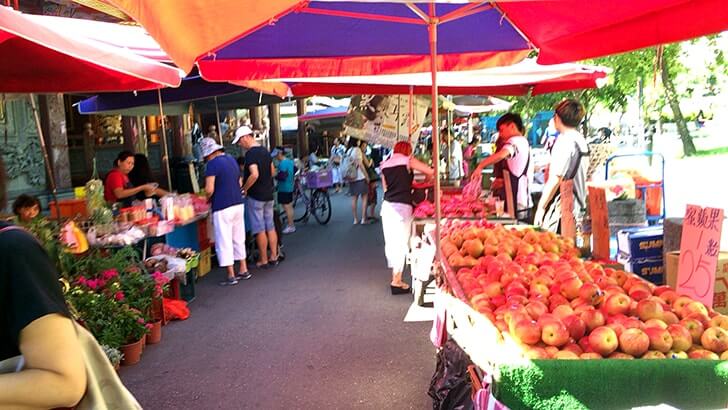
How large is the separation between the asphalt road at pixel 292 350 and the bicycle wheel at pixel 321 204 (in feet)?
18.3

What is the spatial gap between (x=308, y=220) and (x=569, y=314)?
12.8 m

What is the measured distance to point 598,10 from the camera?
3.58m

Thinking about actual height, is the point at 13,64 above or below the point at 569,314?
above

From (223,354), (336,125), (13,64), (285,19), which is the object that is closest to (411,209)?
(223,354)

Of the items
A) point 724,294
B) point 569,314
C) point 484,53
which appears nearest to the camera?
point 569,314

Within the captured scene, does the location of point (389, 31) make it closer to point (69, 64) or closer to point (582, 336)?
point (69, 64)

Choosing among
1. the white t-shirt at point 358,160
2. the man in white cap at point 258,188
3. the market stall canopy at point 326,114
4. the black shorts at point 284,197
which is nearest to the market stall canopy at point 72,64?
the man in white cap at point 258,188

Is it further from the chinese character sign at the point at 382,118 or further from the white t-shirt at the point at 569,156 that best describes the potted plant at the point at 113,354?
the chinese character sign at the point at 382,118

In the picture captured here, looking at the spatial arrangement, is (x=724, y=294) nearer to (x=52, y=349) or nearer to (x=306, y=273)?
(x=52, y=349)

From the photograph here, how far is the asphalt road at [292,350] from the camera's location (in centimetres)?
485

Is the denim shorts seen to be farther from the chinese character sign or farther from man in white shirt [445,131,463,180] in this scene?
man in white shirt [445,131,463,180]

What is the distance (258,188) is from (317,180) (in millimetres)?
5019

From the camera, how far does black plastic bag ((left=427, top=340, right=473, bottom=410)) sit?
11.3 ft

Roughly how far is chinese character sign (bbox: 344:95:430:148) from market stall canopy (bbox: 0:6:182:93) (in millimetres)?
4846
